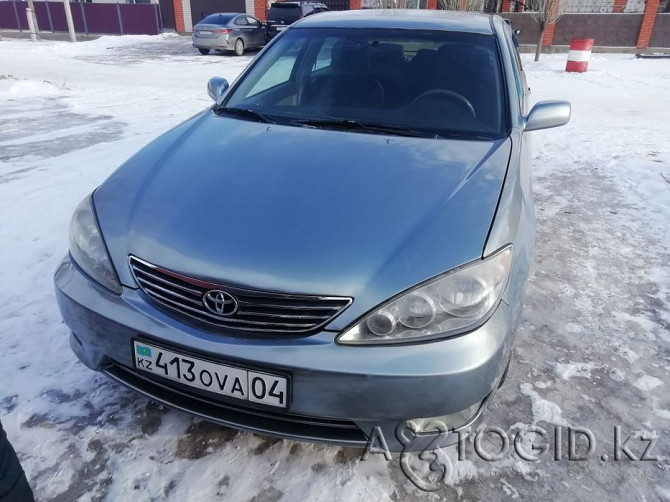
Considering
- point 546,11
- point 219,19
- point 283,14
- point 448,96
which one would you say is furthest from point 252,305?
point 283,14

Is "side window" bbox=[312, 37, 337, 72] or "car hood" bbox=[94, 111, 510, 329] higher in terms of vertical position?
"side window" bbox=[312, 37, 337, 72]

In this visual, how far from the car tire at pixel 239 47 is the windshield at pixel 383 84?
16.5m

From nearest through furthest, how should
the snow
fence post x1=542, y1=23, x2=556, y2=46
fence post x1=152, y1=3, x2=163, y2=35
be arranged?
the snow → fence post x1=542, y1=23, x2=556, y2=46 → fence post x1=152, y1=3, x2=163, y2=35

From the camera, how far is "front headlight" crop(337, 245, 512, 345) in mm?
1552

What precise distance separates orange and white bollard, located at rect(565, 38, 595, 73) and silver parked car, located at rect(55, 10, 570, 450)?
14.3 meters

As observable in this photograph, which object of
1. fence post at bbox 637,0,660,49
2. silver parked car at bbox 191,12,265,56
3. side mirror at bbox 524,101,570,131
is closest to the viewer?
side mirror at bbox 524,101,570,131

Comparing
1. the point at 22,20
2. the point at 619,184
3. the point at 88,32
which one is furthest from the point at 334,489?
the point at 22,20

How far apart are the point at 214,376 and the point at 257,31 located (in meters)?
19.9

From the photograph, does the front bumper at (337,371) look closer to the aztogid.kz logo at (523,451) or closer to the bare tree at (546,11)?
the aztogid.kz logo at (523,451)

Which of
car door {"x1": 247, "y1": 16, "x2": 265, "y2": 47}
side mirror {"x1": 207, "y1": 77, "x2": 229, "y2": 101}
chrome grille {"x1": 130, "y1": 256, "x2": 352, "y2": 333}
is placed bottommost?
car door {"x1": 247, "y1": 16, "x2": 265, "y2": 47}

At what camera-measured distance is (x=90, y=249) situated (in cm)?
190

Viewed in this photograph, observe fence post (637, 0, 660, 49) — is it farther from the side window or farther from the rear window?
the side window

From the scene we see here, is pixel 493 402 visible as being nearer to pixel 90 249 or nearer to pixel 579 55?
pixel 90 249

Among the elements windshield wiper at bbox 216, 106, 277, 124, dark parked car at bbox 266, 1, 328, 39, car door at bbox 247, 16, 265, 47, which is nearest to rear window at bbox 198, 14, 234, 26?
car door at bbox 247, 16, 265, 47
